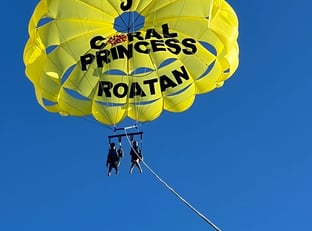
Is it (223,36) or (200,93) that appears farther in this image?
(200,93)

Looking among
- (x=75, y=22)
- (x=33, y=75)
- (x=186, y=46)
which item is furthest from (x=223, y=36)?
(x=33, y=75)

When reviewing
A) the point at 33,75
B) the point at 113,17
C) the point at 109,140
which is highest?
the point at 113,17

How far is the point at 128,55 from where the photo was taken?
56.0 ft

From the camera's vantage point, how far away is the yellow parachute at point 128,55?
16578 millimetres

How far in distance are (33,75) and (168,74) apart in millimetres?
3352

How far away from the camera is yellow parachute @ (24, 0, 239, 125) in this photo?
16.6m

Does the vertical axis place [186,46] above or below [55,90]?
above

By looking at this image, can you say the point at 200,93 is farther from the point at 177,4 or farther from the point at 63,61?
the point at 63,61

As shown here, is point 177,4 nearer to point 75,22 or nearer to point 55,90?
point 75,22

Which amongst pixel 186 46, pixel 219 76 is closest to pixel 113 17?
pixel 186 46

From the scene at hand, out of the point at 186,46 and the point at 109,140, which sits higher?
the point at 186,46

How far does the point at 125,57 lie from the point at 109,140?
211 centimetres

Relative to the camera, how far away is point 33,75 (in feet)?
55.8

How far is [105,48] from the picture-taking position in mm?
17031
